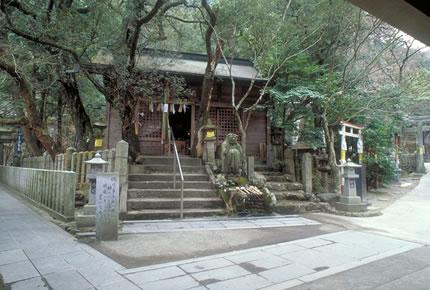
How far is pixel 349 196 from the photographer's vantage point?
10.6m

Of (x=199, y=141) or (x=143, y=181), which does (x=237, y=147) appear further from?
(x=143, y=181)

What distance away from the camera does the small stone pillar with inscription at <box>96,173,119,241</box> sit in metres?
6.32

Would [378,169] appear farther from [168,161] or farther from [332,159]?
[168,161]

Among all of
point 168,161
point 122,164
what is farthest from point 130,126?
point 122,164

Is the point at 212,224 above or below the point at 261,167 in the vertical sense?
below

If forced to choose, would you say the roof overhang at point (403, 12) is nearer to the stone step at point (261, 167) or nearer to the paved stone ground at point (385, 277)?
the paved stone ground at point (385, 277)

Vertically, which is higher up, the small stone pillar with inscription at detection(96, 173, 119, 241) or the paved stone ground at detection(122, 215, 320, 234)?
the small stone pillar with inscription at detection(96, 173, 119, 241)

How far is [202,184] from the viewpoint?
1069 cm

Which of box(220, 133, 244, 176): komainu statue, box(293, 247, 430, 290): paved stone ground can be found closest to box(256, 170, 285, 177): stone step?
box(220, 133, 244, 176): komainu statue

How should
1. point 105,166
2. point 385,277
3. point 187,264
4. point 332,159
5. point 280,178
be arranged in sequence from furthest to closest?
point 280,178, point 332,159, point 105,166, point 187,264, point 385,277

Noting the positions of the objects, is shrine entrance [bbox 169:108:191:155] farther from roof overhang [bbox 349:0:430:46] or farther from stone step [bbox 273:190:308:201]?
roof overhang [bbox 349:0:430:46]

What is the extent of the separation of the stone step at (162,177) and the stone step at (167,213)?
162 centimetres

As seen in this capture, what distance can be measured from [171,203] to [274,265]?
484 cm

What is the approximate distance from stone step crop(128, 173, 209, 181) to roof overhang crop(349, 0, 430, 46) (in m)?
8.16
